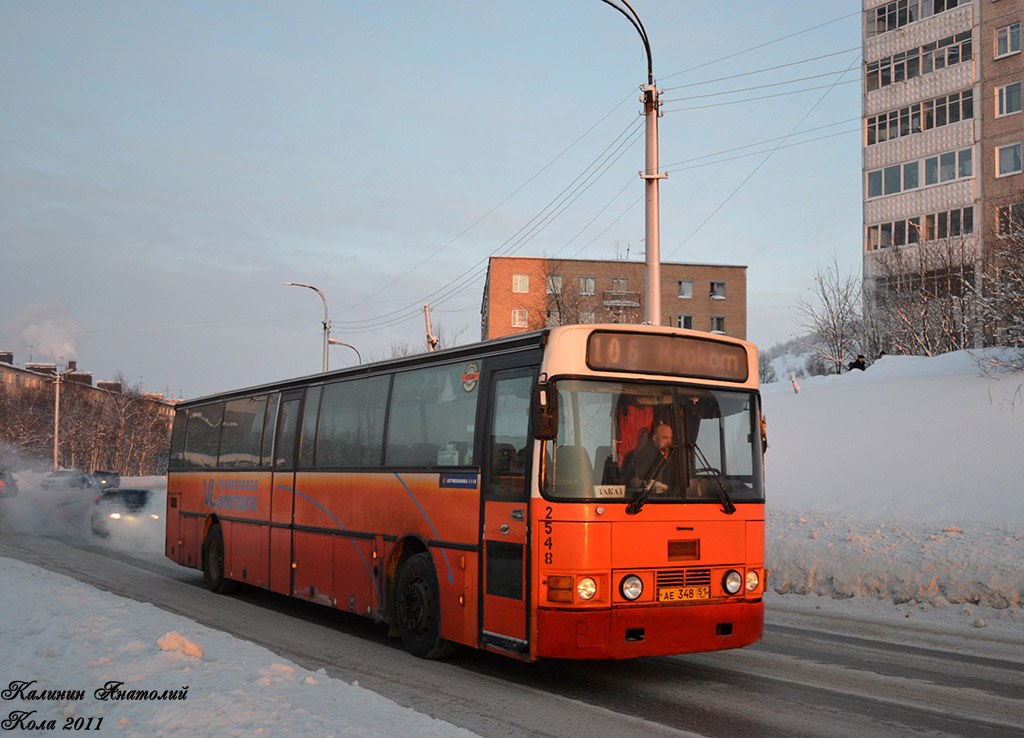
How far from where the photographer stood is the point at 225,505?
16203 mm

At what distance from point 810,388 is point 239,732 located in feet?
92.7

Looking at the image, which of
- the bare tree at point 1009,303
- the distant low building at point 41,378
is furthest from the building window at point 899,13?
the distant low building at point 41,378

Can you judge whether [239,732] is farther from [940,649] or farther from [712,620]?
[940,649]

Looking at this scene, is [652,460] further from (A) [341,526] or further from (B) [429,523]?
(A) [341,526]

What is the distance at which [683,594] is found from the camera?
27.7 ft

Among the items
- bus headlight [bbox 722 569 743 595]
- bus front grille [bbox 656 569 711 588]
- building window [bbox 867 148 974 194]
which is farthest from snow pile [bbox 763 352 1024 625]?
building window [bbox 867 148 974 194]

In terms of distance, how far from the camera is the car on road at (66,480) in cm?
6303

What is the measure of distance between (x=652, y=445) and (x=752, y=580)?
5.24ft

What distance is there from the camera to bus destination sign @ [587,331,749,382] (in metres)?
8.59

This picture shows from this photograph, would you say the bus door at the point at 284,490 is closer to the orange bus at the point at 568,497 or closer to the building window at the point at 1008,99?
the orange bus at the point at 568,497

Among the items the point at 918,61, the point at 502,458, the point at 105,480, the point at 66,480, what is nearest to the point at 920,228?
the point at 918,61

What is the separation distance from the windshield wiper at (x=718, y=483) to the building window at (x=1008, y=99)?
46.1 metres

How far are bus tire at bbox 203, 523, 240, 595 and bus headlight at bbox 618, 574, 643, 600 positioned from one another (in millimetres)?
9612

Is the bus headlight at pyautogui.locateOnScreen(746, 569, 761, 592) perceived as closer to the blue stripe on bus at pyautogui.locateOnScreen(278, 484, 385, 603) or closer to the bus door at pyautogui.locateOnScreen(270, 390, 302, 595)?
the blue stripe on bus at pyautogui.locateOnScreen(278, 484, 385, 603)
